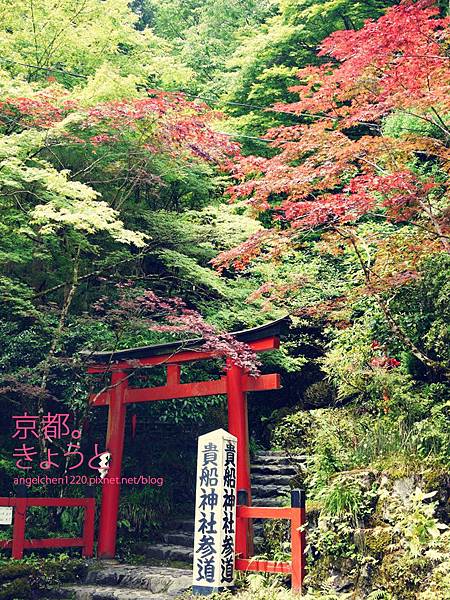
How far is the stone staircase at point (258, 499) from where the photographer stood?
9.16 meters

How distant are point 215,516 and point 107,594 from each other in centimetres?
214

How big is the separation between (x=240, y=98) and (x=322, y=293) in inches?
286

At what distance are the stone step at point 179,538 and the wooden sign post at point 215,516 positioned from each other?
3099 millimetres

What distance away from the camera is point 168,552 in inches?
360

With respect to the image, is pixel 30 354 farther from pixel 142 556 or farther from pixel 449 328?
pixel 449 328

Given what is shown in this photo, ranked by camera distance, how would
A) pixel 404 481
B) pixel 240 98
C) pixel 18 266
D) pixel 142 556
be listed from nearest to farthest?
pixel 404 481
pixel 142 556
pixel 18 266
pixel 240 98

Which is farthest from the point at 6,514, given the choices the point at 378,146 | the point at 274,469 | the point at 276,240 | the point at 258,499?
the point at 378,146

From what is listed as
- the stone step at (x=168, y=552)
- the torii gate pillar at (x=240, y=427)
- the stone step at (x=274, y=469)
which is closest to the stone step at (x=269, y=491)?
the stone step at (x=274, y=469)

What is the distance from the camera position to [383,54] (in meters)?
7.12

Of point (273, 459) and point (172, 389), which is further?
point (273, 459)

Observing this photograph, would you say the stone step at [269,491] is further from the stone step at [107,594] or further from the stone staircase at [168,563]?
the stone step at [107,594]

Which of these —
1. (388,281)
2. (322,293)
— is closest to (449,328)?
(388,281)

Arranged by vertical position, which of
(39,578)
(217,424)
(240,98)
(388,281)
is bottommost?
(39,578)

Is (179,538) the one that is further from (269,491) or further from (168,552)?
(269,491)
